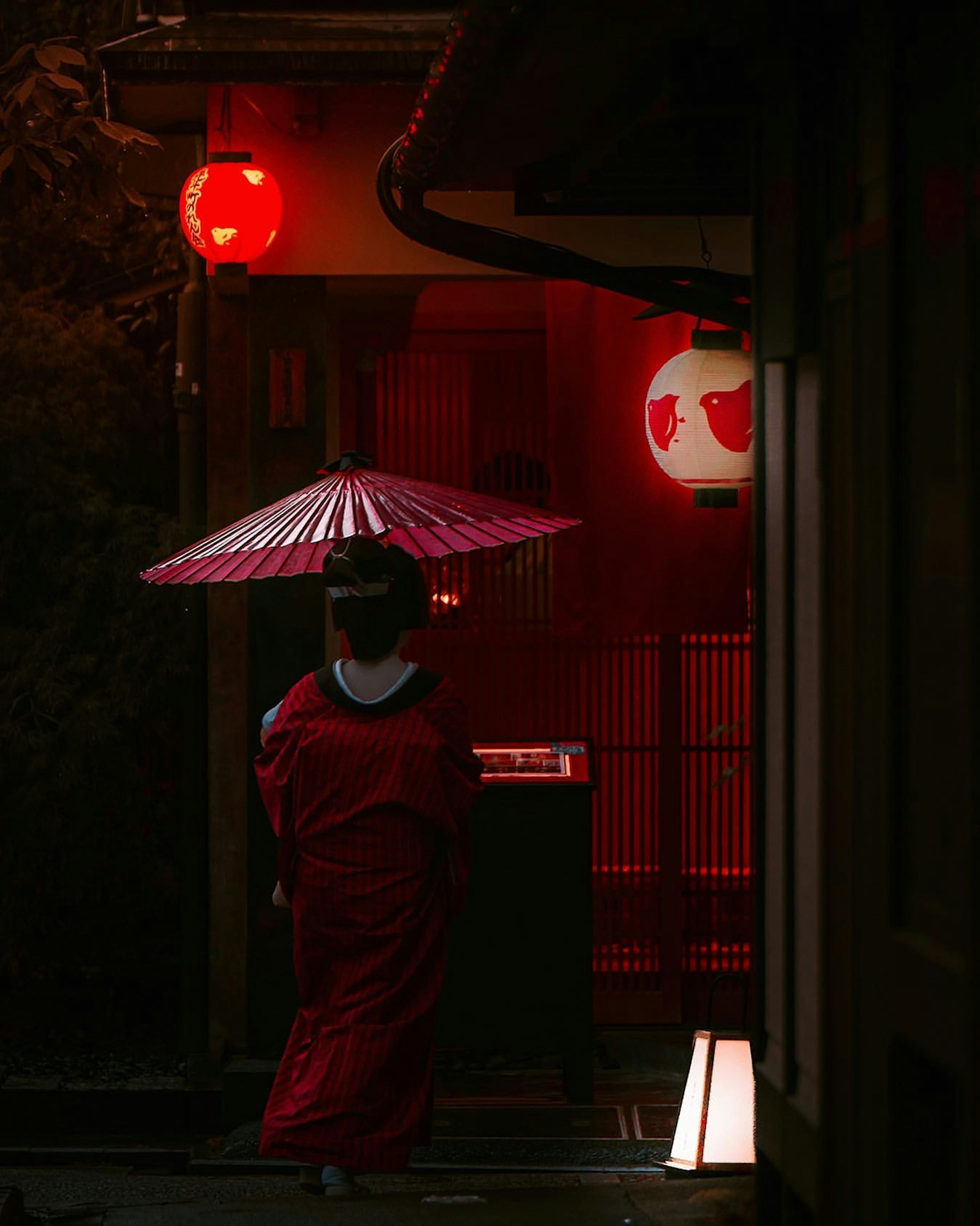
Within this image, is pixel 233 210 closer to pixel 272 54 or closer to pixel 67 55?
pixel 272 54

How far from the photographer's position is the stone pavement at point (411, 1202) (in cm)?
543

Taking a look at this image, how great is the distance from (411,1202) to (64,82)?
5.49 metres

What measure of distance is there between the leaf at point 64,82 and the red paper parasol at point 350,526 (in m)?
2.46

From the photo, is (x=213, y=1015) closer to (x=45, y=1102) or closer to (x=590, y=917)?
(x=45, y=1102)

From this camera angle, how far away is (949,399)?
10.4 feet

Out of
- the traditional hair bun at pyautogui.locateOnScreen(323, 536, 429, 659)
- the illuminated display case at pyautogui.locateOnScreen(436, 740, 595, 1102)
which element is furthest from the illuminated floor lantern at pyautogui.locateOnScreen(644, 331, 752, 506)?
the traditional hair bun at pyautogui.locateOnScreen(323, 536, 429, 659)

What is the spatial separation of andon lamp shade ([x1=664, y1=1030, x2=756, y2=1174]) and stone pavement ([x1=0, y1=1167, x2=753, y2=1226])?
84 millimetres

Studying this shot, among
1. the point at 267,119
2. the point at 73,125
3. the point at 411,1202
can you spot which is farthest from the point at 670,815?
the point at 73,125

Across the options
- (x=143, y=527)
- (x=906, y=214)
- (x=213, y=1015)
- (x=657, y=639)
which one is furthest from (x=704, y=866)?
(x=906, y=214)

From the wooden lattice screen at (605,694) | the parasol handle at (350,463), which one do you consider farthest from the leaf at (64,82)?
the parasol handle at (350,463)

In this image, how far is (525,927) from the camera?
7.57 metres

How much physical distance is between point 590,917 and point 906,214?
4.78 m

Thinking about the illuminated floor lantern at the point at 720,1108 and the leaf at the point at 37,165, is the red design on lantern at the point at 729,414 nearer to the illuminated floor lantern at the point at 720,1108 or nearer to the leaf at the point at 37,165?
the illuminated floor lantern at the point at 720,1108

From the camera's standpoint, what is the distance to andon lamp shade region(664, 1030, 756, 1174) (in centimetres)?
554
